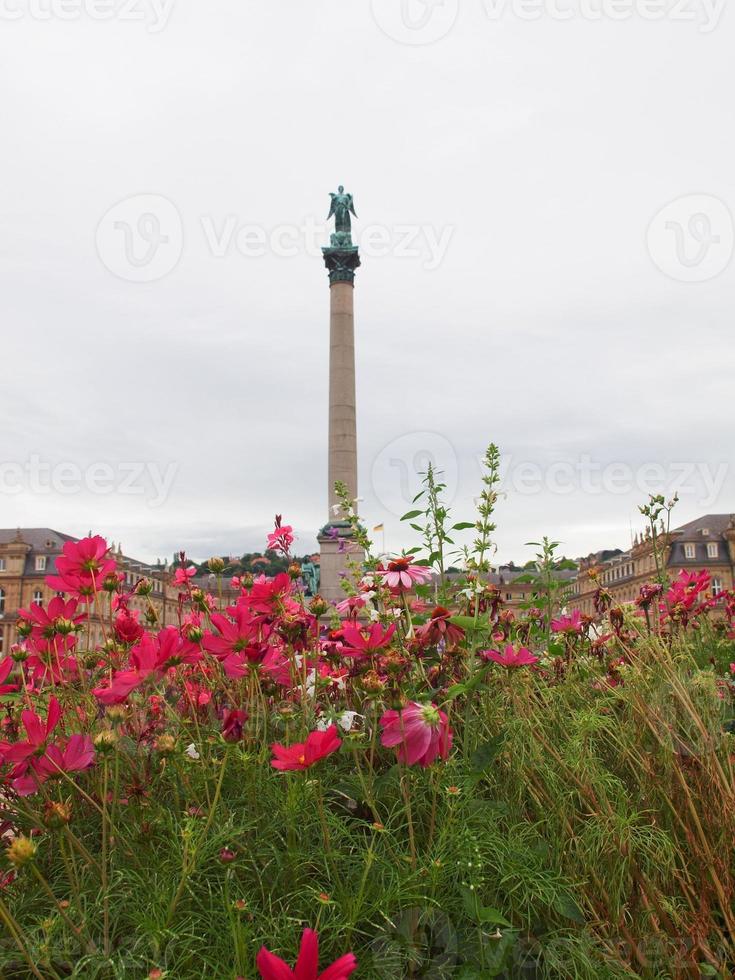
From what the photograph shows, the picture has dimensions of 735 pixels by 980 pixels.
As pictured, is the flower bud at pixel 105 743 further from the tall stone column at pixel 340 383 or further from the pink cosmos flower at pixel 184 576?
the tall stone column at pixel 340 383

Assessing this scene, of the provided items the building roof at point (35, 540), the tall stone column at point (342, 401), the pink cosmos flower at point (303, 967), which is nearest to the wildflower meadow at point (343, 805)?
the pink cosmos flower at point (303, 967)

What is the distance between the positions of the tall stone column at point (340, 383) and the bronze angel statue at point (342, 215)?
8 cm

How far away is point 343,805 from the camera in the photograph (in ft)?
8.76

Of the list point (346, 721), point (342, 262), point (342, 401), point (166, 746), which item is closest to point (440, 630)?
point (346, 721)

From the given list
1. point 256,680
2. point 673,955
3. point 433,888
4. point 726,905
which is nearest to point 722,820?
point 726,905

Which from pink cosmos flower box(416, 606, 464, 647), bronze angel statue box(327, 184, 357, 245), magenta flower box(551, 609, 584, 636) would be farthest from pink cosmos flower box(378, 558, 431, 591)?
bronze angel statue box(327, 184, 357, 245)

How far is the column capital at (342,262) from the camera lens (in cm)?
3409

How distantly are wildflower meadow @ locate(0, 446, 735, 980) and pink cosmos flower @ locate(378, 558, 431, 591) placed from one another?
0.01 m

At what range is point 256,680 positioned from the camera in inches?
98.0

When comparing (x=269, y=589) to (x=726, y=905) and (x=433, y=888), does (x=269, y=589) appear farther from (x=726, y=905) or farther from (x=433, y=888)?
(x=726, y=905)

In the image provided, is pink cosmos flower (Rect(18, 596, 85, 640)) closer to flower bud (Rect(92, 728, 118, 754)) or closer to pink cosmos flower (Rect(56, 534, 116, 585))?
pink cosmos flower (Rect(56, 534, 116, 585))

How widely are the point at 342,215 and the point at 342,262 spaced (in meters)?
3.43

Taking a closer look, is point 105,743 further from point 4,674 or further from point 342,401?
point 342,401

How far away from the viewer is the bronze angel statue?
1395 inches
